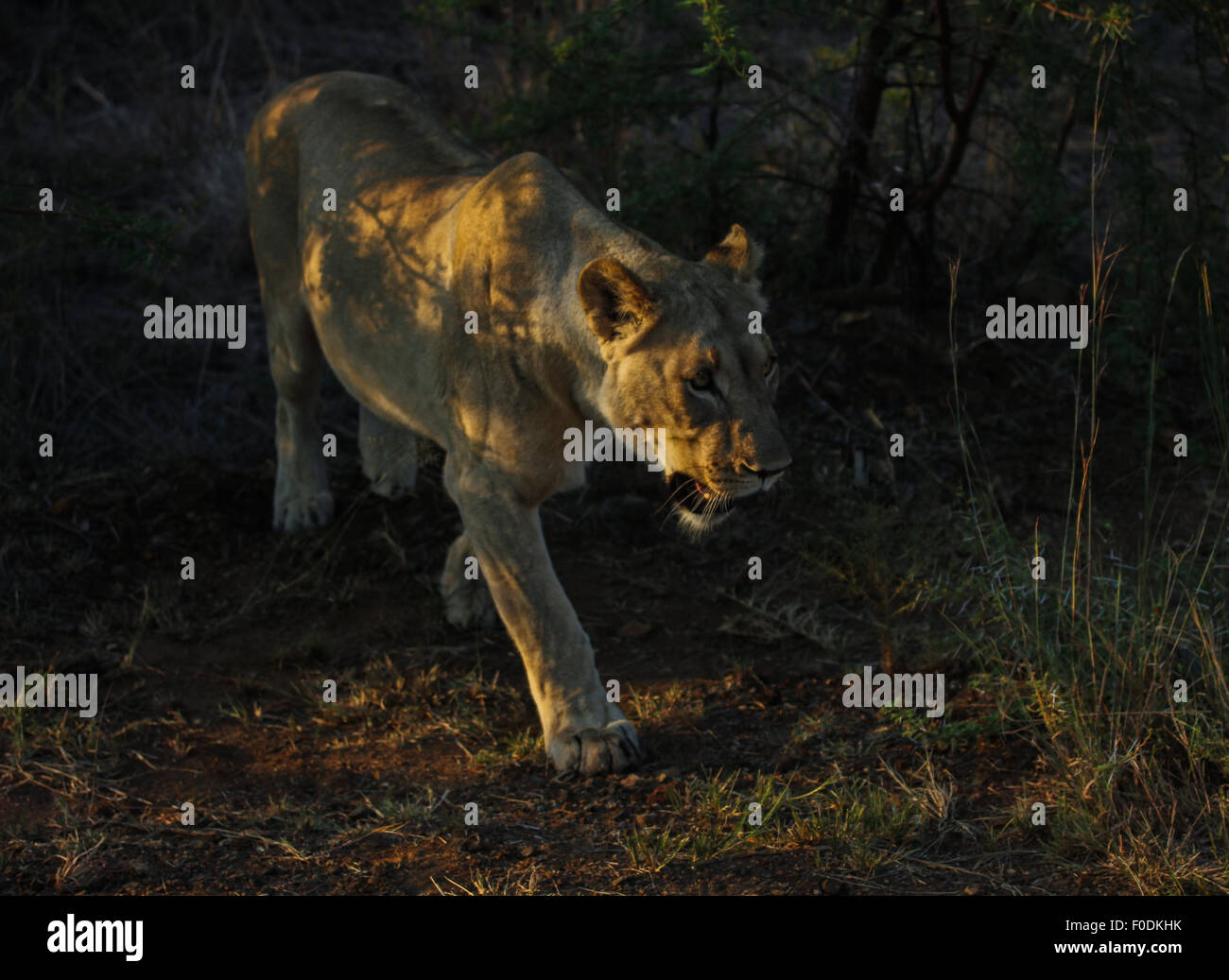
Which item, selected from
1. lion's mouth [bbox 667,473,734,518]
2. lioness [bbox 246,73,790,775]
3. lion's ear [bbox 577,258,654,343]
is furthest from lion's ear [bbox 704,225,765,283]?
lion's mouth [bbox 667,473,734,518]

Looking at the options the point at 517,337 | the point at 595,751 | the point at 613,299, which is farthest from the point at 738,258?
the point at 595,751

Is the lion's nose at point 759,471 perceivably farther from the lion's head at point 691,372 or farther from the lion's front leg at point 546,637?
the lion's front leg at point 546,637

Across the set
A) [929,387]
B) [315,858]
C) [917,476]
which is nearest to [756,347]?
[315,858]

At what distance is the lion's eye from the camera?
420 centimetres

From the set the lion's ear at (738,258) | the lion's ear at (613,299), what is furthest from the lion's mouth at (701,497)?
the lion's ear at (738,258)

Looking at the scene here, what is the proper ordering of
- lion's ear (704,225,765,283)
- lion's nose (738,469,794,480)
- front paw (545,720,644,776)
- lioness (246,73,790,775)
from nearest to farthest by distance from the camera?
lion's nose (738,469,794,480) < lioness (246,73,790,775) < front paw (545,720,644,776) < lion's ear (704,225,765,283)

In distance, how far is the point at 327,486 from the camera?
6586mm

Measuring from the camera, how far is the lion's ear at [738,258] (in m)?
4.63

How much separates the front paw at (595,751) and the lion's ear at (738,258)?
1.45m

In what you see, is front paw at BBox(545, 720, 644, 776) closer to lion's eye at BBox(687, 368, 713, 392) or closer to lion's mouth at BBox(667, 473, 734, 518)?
lion's mouth at BBox(667, 473, 734, 518)

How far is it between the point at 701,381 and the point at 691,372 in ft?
0.13

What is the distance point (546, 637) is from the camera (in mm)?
4672

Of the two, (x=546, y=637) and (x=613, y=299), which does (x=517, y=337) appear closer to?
(x=613, y=299)

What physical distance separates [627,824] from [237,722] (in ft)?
5.33
